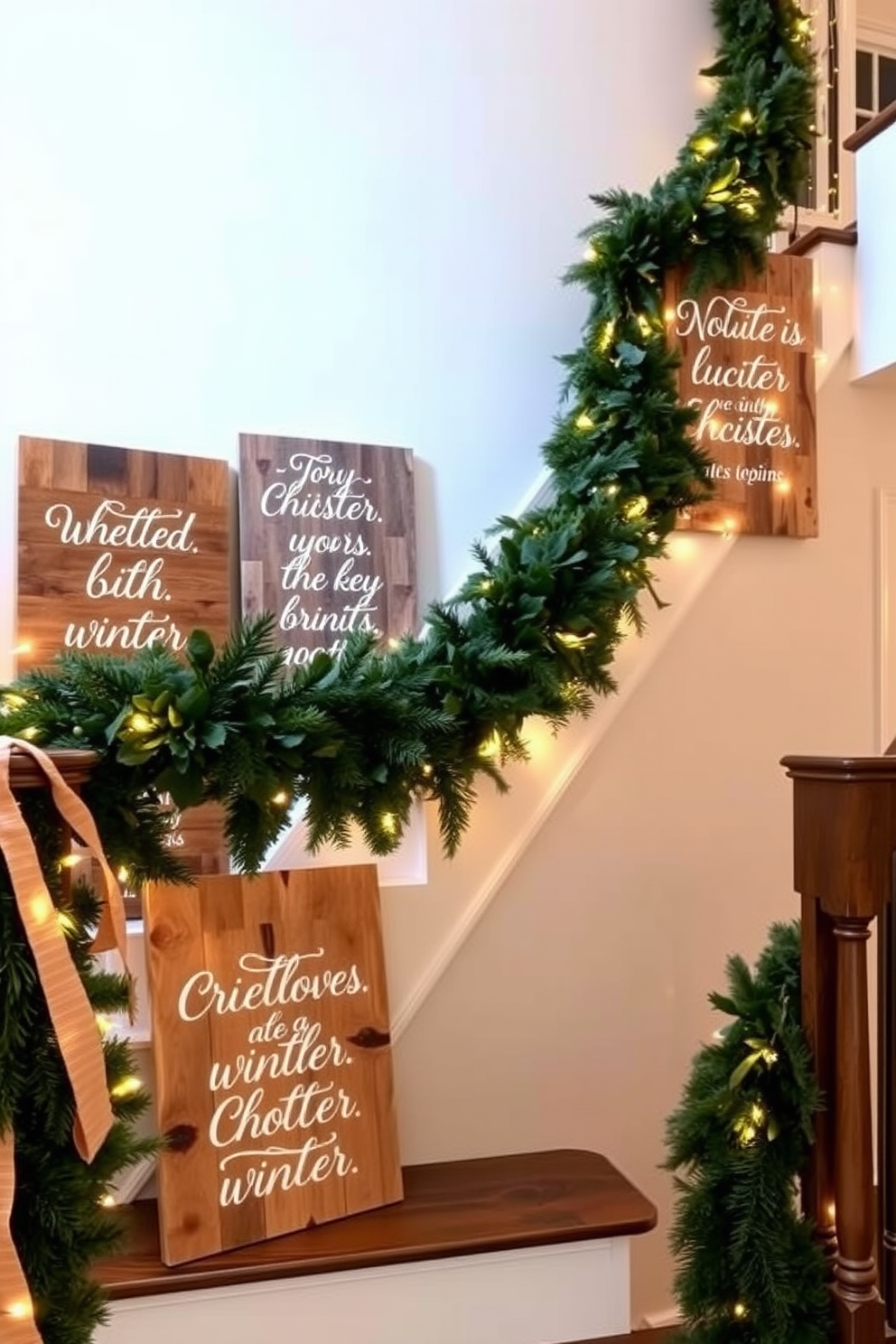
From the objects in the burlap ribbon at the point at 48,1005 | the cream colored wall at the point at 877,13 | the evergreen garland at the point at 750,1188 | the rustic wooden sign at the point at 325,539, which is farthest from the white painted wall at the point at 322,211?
the cream colored wall at the point at 877,13

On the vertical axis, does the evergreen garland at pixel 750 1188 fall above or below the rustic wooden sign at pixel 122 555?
below

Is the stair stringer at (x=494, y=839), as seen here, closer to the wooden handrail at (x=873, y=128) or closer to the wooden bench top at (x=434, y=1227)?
the wooden bench top at (x=434, y=1227)

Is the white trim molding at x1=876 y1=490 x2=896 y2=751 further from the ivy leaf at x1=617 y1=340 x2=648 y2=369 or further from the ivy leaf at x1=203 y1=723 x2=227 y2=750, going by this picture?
the ivy leaf at x1=203 y1=723 x2=227 y2=750

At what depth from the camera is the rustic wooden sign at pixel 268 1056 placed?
161 centimetres

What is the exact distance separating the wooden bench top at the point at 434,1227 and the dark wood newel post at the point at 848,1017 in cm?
31

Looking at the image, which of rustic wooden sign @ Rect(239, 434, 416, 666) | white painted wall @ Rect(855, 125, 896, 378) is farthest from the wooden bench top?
white painted wall @ Rect(855, 125, 896, 378)

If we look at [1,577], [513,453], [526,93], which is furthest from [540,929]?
[526,93]

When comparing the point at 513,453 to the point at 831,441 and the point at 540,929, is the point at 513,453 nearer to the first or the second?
the point at 831,441

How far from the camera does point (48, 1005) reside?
44.6 inches

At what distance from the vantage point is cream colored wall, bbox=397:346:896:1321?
2.03m

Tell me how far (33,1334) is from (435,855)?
1031 mm

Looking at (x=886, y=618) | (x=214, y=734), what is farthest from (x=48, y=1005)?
(x=886, y=618)

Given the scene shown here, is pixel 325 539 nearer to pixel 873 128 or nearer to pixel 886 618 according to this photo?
pixel 886 618

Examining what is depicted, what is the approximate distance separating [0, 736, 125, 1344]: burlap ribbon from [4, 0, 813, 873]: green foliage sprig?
260 millimetres
